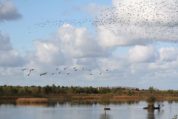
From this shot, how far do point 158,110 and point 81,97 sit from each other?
2747 inches

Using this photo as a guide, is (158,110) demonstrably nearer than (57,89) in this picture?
Yes

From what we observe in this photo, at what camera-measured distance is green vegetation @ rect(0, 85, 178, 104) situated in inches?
5862

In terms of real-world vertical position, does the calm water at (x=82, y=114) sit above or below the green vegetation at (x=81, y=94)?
below

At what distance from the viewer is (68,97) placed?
161625 millimetres

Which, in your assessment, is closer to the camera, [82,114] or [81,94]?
[82,114]

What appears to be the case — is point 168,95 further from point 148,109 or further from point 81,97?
point 148,109

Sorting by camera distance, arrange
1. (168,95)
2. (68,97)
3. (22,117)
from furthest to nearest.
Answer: (168,95) → (68,97) → (22,117)

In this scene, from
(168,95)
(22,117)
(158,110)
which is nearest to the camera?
(22,117)

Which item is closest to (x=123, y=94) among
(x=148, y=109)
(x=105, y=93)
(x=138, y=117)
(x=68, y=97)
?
(x=105, y=93)

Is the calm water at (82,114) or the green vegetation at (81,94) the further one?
the green vegetation at (81,94)

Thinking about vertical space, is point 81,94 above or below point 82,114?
above

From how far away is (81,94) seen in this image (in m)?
168

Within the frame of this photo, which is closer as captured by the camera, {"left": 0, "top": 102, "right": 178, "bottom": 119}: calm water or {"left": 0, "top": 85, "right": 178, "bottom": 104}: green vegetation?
{"left": 0, "top": 102, "right": 178, "bottom": 119}: calm water

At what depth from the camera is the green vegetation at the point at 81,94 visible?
148900 millimetres
